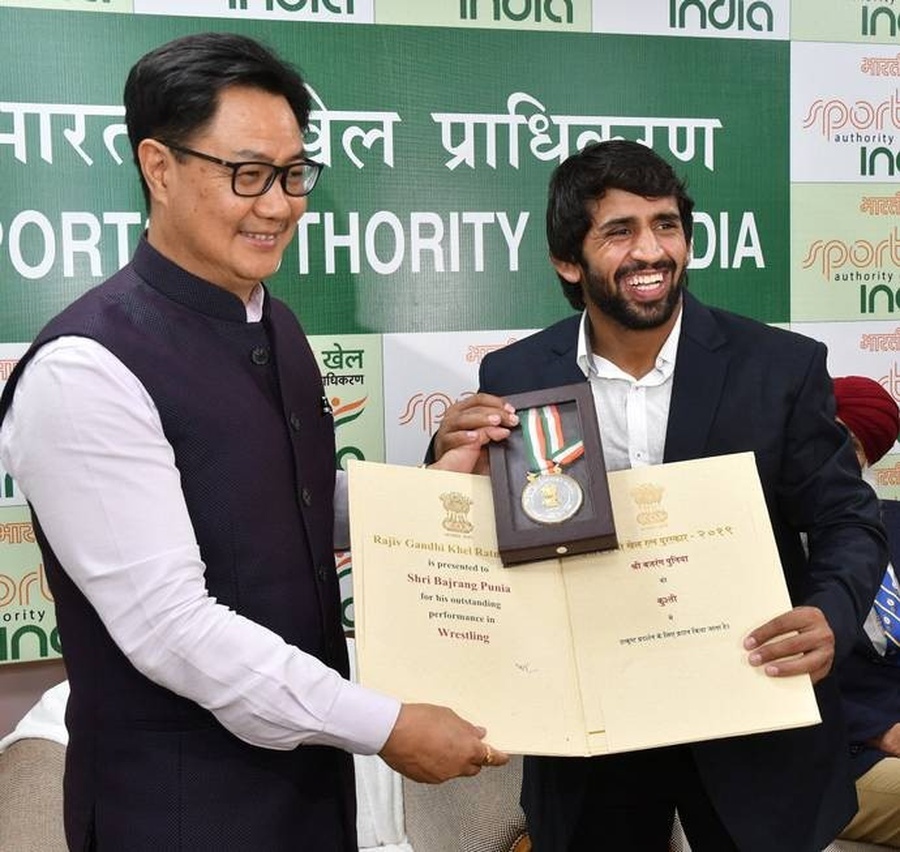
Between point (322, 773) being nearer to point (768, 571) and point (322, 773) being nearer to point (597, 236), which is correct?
point (768, 571)

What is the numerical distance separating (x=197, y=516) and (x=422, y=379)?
1.67 metres

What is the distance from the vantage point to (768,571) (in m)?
1.42

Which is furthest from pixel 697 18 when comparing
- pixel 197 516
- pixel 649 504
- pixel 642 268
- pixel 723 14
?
pixel 197 516

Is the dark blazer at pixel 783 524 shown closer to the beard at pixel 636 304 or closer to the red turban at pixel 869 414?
the beard at pixel 636 304

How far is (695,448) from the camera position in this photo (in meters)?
1.57

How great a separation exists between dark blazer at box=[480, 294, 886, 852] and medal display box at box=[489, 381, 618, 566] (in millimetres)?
200

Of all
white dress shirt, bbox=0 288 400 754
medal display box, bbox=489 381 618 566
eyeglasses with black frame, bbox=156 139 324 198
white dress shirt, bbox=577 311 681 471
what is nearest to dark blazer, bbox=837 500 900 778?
white dress shirt, bbox=577 311 681 471

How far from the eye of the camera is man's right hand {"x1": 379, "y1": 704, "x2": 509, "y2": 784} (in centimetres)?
124

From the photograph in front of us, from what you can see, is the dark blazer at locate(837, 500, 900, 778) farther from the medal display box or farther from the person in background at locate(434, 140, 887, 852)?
the medal display box

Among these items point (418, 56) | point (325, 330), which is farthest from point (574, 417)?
point (418, 56)

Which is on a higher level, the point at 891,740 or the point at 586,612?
the point at 586,612

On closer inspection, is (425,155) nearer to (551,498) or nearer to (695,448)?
(695,448)

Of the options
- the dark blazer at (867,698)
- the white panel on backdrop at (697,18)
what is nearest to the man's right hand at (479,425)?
the dark blazer at (867,698)

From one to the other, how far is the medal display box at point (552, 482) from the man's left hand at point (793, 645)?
0.23 meters
